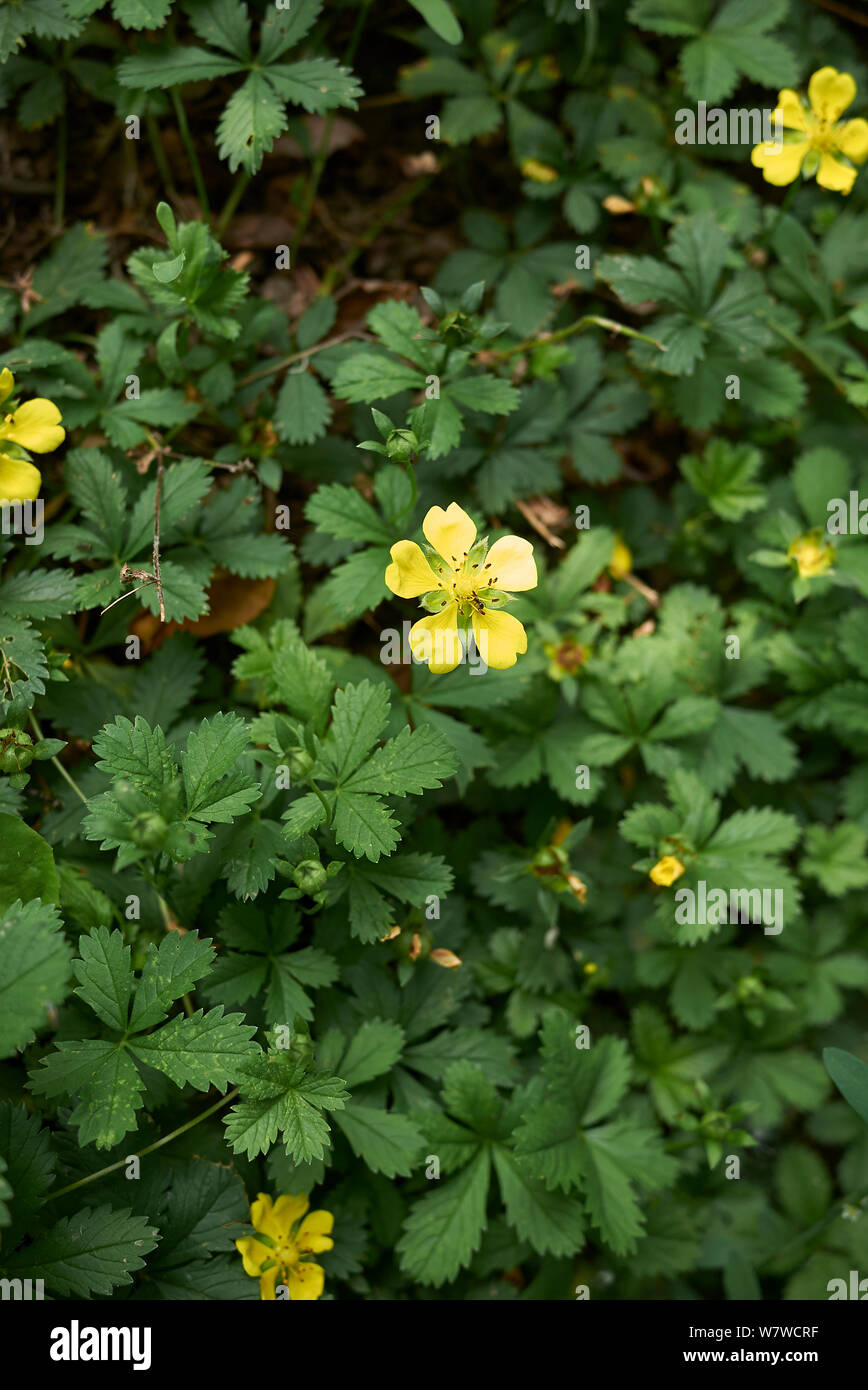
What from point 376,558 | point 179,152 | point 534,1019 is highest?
point 179,152

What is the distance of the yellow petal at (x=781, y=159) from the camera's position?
296 centimetres

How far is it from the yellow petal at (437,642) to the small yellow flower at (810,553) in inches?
53.2

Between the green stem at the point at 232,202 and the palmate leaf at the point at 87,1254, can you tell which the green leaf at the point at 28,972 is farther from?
the green stem at the point at 232,202

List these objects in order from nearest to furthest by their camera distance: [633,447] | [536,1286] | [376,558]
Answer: [376,558], [536,1286], [633,447]

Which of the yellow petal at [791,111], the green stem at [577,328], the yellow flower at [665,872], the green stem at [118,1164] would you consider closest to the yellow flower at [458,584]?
the yellow flower at [665,872]

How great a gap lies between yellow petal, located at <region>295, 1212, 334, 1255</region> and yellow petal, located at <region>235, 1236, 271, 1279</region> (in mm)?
96

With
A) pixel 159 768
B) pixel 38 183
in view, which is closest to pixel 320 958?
pixel 159 768

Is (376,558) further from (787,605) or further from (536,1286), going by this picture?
(536,1286)

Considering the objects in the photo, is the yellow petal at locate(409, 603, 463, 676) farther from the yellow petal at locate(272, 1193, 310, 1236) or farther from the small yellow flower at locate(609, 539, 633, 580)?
the yellow petal at locate(272, 1193, 310, 1236)

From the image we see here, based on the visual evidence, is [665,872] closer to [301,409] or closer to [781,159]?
[301,409]

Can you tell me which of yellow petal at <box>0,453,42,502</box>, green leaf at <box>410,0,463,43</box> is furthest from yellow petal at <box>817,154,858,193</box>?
yellow petal at <box>0,453,42,502</box>

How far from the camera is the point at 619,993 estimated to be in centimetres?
330
